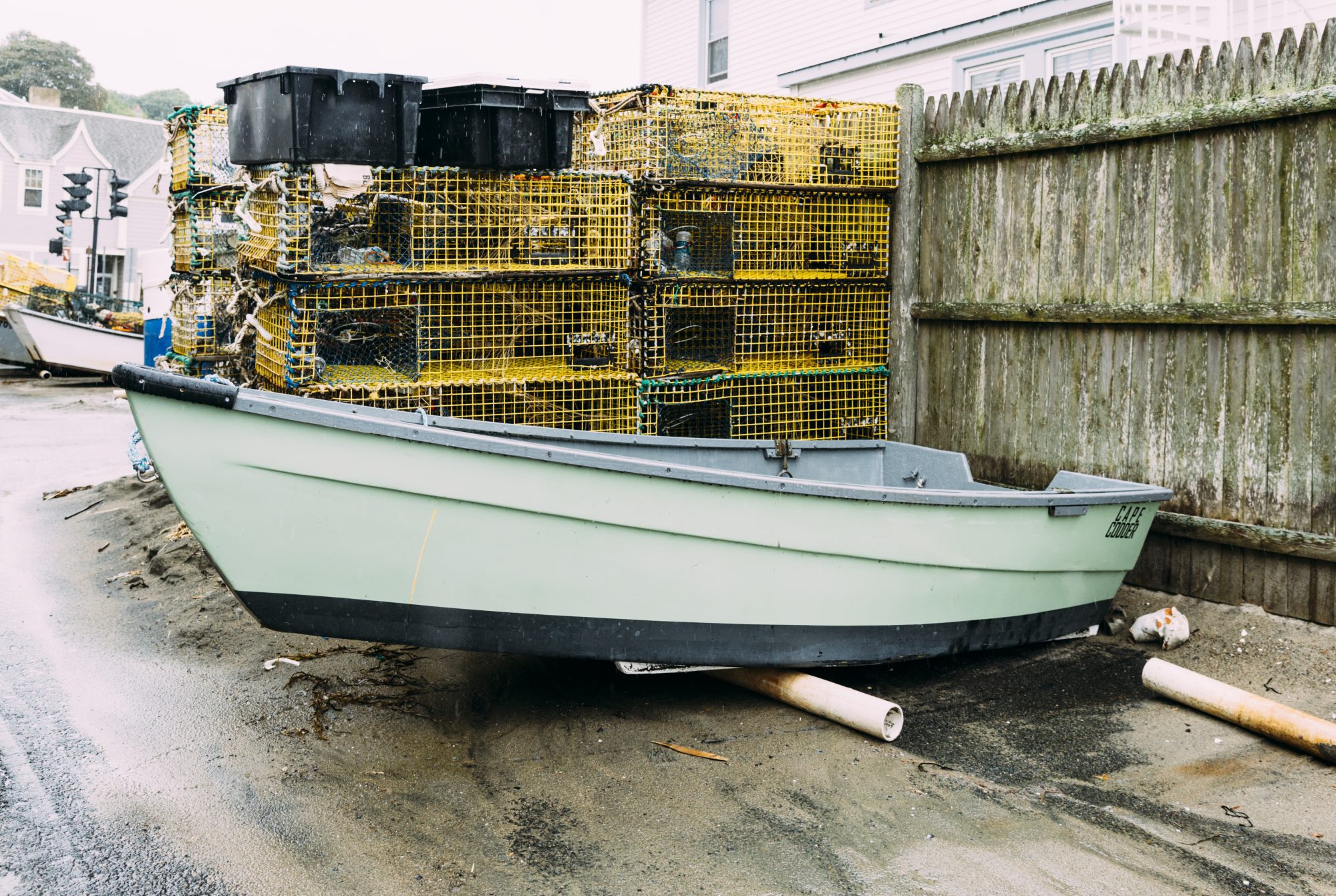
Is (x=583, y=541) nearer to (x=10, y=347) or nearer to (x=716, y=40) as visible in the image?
(x=716, y=40)

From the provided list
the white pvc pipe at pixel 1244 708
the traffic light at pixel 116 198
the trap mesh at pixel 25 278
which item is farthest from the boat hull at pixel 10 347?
the white pvc pipe at pixel 1244 708

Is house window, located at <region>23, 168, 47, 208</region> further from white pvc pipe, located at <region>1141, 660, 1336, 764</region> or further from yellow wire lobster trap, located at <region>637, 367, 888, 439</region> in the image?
white pvc pipe, located at <region>1141, 660, 1336, 764</region>

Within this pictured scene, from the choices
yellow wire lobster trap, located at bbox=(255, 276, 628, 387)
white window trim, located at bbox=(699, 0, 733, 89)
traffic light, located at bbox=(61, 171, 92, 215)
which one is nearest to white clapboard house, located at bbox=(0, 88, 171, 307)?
traffic light, located at bbox=(61, 171, 92, 215)

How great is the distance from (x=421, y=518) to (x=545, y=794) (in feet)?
3.75

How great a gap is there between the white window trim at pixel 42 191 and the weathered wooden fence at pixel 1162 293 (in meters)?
45.4

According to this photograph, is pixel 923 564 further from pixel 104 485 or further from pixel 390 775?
pixel 104 485

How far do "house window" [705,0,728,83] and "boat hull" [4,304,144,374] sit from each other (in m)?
11.1

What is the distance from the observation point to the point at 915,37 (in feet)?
42.2

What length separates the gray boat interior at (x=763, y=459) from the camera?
4.50 metres

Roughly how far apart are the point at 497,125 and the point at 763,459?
2349mm

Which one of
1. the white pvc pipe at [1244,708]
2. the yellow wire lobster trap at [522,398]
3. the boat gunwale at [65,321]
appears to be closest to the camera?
the white pvc pipe at [1244,708]

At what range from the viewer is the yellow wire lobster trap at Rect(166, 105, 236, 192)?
899 cm

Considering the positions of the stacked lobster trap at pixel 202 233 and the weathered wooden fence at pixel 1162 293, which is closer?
the weathered wooden fence at pixel 1162 293

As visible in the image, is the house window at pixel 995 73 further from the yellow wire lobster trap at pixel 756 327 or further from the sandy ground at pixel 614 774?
the sandy ground at pixel 614 774
